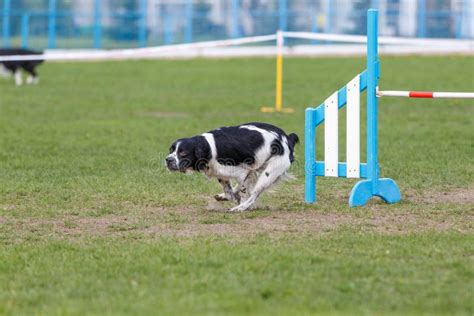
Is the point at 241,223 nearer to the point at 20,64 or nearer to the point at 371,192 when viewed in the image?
the point at 371,192

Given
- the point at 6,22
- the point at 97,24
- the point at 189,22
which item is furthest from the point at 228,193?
the point at 189,22

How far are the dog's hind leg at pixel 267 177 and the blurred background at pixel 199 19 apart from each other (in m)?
34.6

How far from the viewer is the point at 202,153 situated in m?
8.71

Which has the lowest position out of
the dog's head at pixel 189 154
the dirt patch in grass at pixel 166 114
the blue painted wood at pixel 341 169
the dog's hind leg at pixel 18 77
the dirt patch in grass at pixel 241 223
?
the dirt patch in grass at pixel 241 223

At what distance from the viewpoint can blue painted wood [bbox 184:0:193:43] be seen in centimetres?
4409

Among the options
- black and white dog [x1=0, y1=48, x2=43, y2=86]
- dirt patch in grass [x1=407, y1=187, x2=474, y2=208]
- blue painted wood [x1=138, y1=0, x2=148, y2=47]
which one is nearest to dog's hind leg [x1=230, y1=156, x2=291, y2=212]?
dirt patch in grass [x1=407, y1=187, x2=474, y2=208]

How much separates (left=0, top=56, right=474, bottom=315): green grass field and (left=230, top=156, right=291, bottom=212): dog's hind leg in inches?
5.1

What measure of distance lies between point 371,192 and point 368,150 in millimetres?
365

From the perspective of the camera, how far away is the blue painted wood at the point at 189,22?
145ft

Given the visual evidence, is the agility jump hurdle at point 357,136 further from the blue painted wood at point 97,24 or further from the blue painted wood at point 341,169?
the blue painted wood at point 97,24

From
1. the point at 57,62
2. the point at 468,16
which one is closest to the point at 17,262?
the point at 57,62

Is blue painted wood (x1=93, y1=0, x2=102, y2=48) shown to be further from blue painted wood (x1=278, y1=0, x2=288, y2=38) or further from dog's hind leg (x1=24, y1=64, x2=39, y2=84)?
dog's hind leg (x1=24, y1=64, x2=39, y2=84)

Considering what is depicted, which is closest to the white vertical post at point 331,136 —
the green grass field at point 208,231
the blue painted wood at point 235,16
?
the green grass field at point 208,231

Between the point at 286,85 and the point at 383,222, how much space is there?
631 inches
